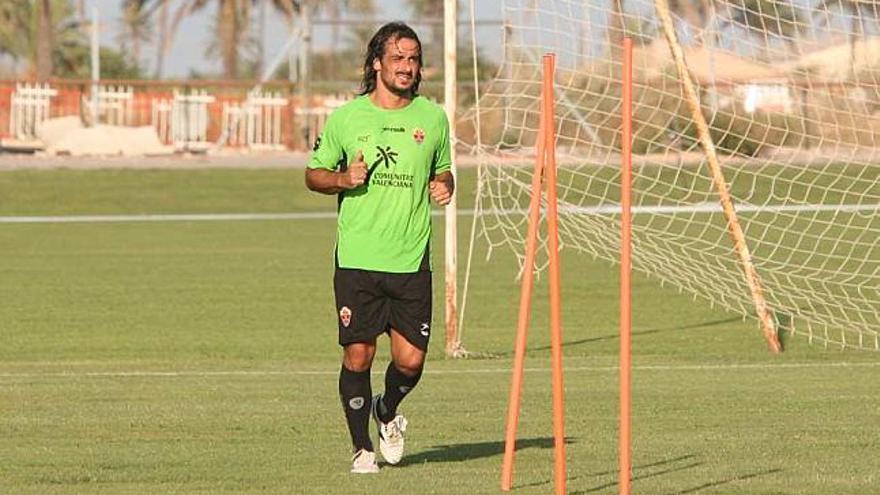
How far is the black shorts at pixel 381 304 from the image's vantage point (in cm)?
936

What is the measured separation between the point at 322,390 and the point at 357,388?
429 cm

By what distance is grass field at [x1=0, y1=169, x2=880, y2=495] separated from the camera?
9391 mm

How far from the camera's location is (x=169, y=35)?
240 ft

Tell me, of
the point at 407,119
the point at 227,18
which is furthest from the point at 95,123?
the point at 407,119

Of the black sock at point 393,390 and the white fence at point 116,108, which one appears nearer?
the black sock at point 393,390

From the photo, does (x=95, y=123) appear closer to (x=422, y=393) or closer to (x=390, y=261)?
(x=422, y=393)

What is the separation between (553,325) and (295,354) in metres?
9.47

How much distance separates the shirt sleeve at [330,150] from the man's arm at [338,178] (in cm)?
4

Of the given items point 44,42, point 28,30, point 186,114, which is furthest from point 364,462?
point 28,30

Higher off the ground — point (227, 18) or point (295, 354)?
point (227, 18)

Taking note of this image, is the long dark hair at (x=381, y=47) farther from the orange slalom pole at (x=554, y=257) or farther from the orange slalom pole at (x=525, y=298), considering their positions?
the orange slalom pole at (x=554, y=257)

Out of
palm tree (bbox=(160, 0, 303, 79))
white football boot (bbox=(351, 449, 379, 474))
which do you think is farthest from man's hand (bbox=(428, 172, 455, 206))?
palm tree (bbox=(160, 0, 303, 79))

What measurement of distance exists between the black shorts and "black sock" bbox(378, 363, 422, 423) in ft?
0.74

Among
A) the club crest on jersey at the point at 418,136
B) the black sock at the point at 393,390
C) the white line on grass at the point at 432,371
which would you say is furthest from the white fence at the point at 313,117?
the club crest on jersey at the point at 418,136
